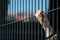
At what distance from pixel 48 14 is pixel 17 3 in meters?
0.94

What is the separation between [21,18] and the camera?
17.2ft

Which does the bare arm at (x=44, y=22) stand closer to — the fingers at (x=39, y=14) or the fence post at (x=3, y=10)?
the fingers at (x=39, y=14)

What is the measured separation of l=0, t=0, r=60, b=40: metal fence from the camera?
181 inches

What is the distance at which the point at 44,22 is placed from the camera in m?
4.71

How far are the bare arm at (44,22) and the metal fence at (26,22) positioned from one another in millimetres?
72

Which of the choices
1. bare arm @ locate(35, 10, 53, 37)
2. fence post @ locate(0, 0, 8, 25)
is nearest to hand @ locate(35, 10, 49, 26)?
bare arm @ locate(35, 10, 53, 37)

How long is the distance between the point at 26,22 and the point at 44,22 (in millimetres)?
546

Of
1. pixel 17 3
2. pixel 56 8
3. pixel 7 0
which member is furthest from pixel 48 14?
pixel 7 0

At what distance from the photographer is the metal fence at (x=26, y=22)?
4.60 meters

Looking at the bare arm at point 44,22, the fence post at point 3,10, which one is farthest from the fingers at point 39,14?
the fence post at point 3,10

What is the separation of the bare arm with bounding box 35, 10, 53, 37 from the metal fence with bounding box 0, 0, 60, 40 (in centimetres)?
7

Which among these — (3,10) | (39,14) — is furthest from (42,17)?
(3,10)

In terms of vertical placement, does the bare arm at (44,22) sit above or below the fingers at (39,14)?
below

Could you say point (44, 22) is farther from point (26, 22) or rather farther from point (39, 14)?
point (26, 22)
